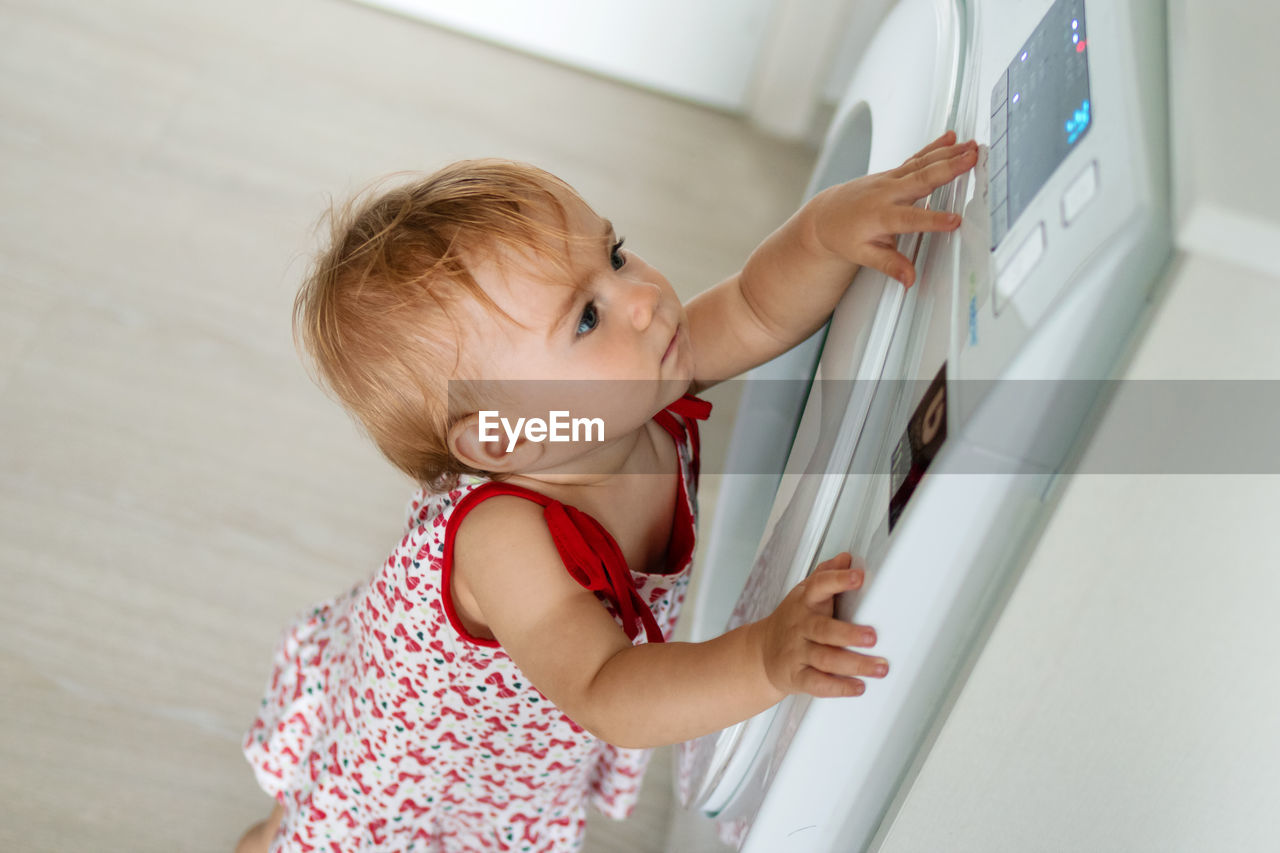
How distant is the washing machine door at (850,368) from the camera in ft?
1.63

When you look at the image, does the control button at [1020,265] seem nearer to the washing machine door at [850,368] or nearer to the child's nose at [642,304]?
the washing machine door at [850,368]

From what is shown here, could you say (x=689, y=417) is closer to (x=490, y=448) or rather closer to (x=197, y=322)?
(x=490, y=448)

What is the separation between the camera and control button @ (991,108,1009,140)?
43 cm

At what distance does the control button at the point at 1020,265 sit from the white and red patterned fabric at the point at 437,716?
→ 332 millimetres

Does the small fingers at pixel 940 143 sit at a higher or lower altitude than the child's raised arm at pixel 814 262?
higher

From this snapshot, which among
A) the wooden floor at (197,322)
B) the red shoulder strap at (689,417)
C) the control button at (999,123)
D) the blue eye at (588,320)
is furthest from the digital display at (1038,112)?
the wooden floor at (197,322)

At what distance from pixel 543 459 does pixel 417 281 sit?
0.14m

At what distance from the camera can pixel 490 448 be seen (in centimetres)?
64

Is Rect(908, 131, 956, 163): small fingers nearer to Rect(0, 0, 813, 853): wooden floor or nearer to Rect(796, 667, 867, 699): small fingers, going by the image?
Rect(796, 667, 867, 699): small fingers

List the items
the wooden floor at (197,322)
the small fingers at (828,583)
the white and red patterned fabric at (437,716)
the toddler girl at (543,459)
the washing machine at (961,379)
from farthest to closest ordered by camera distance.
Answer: the wooden floor at (197,322)
the white and red patterned fabric at (437,716)
the toddler girl at (543,459)
the small fingers at (828,583)
the washing machine at (961,379)

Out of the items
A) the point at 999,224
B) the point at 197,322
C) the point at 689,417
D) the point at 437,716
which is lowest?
the point at 437,716

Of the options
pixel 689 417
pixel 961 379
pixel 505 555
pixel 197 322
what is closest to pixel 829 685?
pixel 961 379

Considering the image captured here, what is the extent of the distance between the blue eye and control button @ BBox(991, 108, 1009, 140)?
0.81 feet

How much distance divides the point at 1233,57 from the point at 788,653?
28 cm
